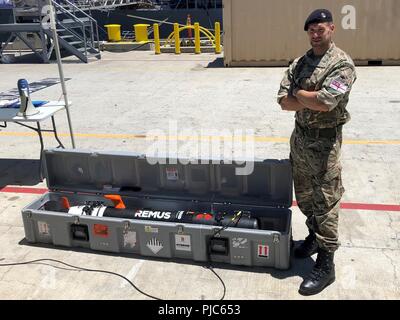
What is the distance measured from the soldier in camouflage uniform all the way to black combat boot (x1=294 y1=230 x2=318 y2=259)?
362 millimetres

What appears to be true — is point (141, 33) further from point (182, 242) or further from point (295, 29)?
point (182, 242)

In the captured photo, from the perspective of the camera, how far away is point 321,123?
3.56m

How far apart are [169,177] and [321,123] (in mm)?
1818

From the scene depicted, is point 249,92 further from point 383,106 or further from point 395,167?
point 395,167

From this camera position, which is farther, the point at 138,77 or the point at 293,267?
the point at 138,77

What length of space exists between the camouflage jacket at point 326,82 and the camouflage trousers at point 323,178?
157 millimetres

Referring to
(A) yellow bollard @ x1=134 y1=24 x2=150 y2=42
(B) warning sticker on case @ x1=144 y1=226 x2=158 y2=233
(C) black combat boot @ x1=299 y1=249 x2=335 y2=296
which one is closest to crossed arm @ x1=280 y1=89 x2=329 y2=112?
(C) black combat boot @ x1=299 y1=249 x2=335 y2=296

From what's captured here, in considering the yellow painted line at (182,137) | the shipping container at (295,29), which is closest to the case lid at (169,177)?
the yellow painted line at (182,137)

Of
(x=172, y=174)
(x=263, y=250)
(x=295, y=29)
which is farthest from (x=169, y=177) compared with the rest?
(x=295, y=29)

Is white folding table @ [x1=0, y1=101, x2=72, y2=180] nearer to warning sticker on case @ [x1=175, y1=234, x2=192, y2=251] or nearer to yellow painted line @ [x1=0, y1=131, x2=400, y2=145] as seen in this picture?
yellow painted line @ [x1=0, y1=131, x2=400, y2=145]

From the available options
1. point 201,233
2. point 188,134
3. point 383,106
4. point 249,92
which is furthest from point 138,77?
point 201,233

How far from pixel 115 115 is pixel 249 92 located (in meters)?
3.36

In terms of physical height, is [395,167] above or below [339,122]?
below
